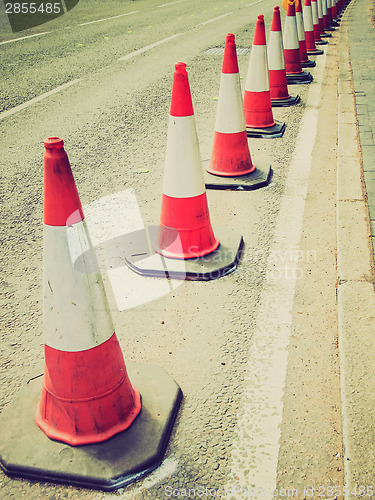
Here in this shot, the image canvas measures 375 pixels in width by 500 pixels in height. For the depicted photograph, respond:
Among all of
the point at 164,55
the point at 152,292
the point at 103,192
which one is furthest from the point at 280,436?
the point at 164,55

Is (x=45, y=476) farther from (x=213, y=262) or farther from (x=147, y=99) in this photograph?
(x=147, y=99)

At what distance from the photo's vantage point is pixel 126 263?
324 centimetres

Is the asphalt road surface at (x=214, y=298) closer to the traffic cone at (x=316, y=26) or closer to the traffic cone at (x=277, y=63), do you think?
the traffic cone at (x=277, y=63)

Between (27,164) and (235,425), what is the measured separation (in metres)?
3.61

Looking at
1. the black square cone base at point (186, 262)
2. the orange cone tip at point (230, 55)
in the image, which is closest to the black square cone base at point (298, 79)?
the orange cone tip at point (230, 55)

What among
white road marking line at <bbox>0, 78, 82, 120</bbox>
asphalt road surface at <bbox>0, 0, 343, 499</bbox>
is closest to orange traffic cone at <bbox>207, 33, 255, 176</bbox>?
asphalt road surface at <bbox>0, 0, 343, 499</bbox>

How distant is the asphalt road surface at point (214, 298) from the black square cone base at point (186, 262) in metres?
0.05

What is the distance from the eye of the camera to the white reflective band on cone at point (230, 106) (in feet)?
13.2

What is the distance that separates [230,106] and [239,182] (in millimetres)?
590

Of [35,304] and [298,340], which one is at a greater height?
[35,304]

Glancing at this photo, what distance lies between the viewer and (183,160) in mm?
3070

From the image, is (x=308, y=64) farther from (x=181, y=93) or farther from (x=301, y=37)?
(x=181, y=93)

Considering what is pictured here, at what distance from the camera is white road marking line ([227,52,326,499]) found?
74.2 inches

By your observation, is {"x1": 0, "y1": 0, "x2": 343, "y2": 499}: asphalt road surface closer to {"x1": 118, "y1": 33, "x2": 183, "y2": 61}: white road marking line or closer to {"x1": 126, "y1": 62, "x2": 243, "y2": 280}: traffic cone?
{"x1": 126, "y1": 62, "x2": 243, "y2": 280}: traffic cone
